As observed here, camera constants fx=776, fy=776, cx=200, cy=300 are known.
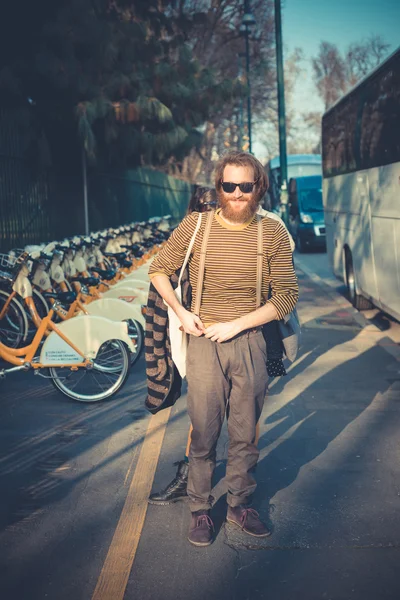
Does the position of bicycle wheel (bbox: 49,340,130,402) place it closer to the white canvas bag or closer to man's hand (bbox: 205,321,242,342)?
the white canvas bag

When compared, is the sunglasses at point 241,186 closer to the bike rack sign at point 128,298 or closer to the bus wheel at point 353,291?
the bike rack sign at point 128,298

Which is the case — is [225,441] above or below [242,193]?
below

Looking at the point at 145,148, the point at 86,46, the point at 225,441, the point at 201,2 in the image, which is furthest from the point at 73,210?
the point at 201,2

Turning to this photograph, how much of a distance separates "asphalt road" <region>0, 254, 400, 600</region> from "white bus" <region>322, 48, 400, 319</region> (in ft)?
7.44

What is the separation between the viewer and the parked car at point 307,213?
→ 24.2m

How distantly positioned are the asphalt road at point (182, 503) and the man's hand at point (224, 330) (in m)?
1.04

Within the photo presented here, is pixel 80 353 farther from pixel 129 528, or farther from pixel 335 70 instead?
pixel 335 70

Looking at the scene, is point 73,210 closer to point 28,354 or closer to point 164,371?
point 28,354

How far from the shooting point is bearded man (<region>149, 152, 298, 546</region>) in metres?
3.66

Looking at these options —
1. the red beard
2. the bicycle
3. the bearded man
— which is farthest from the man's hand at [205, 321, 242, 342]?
the bicycle

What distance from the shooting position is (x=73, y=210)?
14.8 metres

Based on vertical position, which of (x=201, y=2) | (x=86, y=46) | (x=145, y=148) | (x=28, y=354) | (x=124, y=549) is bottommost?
(x=124, y=549)

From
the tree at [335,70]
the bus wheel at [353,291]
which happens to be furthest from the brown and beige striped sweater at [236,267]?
the tree at [335,70]

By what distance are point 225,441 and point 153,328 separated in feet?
5.55
